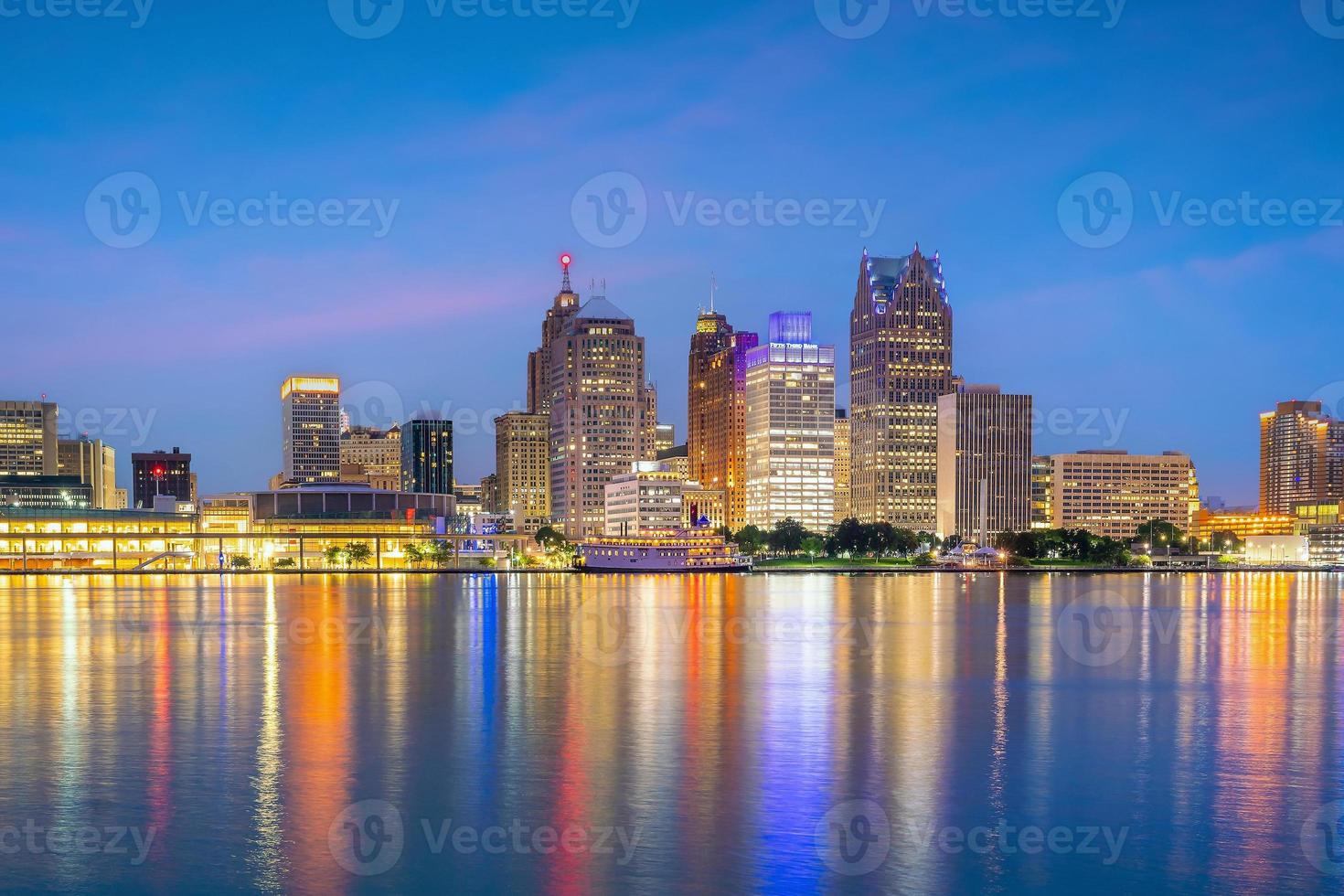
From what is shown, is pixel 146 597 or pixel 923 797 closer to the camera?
pixel 923 797

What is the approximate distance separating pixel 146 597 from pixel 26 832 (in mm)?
104963

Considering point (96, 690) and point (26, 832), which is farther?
point (96, 690)

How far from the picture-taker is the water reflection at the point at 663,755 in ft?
87.0

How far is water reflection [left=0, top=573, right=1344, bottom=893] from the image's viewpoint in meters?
26.5

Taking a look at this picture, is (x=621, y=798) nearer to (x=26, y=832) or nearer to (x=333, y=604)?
(x=26, y=832)

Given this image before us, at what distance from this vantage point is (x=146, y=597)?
416 ft

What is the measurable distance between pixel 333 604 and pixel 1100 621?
62.3 meters

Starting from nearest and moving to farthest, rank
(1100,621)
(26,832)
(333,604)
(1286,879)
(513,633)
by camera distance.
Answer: (1286,879) < (26,832) < (513,633) < (1100,621) < (333,604)

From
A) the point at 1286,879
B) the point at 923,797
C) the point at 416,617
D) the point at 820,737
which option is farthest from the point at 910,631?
the point at 1286,879

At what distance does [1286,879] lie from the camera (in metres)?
25.5

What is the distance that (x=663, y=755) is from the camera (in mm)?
37531

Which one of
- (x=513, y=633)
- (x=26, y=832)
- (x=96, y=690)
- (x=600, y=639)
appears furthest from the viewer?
(x=513, y=633)

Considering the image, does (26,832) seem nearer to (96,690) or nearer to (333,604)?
(96,690)


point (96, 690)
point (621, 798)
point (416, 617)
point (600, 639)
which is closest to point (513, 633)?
point (600, 639)
